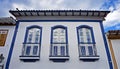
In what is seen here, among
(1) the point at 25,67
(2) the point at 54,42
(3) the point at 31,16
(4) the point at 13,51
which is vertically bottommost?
(1) the point at 25,67

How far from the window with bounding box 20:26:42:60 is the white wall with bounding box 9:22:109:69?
0.30m

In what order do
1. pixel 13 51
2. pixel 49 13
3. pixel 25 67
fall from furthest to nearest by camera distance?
pixel 49 13 → pixel 13 51 → pixel 25 67

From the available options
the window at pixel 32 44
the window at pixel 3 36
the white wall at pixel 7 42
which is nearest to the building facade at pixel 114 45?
the window at pixel 32 44

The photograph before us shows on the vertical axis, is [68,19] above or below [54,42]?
above

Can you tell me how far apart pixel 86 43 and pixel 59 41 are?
210 cm

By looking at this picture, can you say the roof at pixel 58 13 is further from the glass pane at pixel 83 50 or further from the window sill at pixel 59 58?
the window sill at pixel 59 58

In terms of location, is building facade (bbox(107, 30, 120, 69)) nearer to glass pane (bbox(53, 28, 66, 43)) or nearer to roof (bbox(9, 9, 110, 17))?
roof (bbox(9, 9, 110, 17))

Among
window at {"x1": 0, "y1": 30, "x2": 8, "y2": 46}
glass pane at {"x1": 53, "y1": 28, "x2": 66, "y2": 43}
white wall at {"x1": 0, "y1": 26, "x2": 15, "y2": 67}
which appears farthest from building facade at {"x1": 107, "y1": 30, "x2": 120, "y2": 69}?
window at {"x1": 0, "y1": 30, "x2": 8, "y2": 46}

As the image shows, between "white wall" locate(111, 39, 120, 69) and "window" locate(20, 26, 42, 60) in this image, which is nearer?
"window" locate(20, 26, 42, 60)

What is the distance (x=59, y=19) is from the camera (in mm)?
11930

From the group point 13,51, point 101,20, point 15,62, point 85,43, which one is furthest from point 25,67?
point 101,20

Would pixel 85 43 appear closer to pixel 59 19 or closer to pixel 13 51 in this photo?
pixel 59 19

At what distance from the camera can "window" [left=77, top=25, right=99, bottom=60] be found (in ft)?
33.3

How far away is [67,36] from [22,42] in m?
3.55
